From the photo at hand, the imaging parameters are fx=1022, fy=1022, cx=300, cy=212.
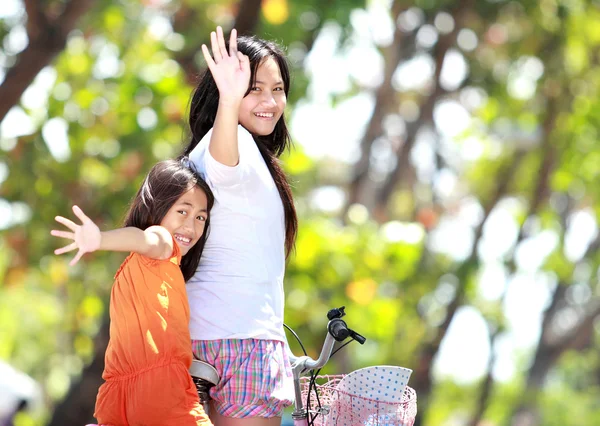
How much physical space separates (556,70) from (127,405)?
33.4 ft

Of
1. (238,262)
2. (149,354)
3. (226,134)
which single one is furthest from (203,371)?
(226,134)

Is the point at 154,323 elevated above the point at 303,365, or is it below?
above

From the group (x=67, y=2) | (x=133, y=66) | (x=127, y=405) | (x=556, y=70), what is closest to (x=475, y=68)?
(x=556, y=70)

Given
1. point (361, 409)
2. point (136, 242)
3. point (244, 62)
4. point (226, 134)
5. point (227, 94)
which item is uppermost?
point (244, 62)

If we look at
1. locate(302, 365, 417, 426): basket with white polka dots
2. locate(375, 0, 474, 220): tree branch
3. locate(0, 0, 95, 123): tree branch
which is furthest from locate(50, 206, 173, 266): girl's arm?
locate(375, 0, 474, 220): tree branch

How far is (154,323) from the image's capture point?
2965 millimetres

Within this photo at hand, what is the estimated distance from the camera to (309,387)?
3465mm

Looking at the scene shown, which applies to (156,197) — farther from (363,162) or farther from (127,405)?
(363,162)

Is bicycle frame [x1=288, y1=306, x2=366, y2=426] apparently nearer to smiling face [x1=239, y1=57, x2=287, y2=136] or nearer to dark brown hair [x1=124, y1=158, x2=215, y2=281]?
dark brown hair [x1=124, y1=158, x2=215, y2=281]

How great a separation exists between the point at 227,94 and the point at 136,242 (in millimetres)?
526

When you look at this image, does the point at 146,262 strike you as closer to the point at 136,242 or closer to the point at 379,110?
the point at 136,242

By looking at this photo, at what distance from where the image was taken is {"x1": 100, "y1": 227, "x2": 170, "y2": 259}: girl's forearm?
280cm

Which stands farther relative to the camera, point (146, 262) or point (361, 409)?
point (361, 409)

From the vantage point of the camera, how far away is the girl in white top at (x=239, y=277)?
312 centimetres
